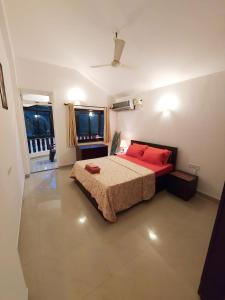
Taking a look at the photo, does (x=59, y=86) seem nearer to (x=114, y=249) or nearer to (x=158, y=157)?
(x=158, y=157)

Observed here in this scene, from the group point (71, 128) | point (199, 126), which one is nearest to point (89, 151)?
point (71, 128)

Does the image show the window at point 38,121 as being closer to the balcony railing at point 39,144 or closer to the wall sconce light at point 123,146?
the balcony railing at point 39,144

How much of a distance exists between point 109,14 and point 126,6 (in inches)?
11.7

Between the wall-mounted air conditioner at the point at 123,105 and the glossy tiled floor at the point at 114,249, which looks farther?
the wall-mounted air conditioner at the point at 123,105

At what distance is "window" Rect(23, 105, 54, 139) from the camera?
5543 millimetres

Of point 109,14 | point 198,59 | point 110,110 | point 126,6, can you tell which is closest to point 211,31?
point 198,59

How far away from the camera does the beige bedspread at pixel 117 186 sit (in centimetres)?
196

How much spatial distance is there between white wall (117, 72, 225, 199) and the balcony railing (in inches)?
183

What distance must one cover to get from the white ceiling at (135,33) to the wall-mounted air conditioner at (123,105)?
88cm

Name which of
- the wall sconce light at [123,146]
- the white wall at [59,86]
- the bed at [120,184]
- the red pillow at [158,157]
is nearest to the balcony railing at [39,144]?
the white wall at [59,86]

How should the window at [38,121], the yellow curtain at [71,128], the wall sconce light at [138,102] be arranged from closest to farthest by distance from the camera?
the wall sconce light at [138,102]
the yellow curtain at [71,128]
the window at [38,121]

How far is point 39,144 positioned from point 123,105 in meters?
3.92

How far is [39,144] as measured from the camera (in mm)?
5621

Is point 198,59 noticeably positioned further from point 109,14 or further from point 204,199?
point 204,199
